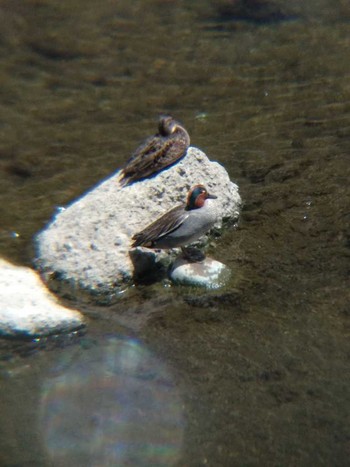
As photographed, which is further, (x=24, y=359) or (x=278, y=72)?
(x=278, y=72)

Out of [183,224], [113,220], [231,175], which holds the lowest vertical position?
[231,175]

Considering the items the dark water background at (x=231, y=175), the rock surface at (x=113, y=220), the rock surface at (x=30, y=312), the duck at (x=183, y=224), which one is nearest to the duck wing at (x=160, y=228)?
the duck at (x=183, y=224)

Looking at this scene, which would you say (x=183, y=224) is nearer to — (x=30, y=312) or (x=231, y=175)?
(x=30, y=312)

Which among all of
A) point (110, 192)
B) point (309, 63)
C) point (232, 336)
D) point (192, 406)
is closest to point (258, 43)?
point (309, 63)

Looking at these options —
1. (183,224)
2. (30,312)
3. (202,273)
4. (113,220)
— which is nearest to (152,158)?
(113,220)

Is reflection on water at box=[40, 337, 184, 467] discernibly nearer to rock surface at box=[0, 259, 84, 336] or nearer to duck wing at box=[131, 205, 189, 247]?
rock surface at box=[0, 259, 84, 336]

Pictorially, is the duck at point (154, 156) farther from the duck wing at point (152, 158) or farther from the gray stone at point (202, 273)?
the gray stone at point (202, 273)

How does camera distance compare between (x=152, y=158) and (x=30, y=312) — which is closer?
(x=30, y=312)

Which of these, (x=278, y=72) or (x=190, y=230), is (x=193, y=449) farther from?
(x=278, y=72)
